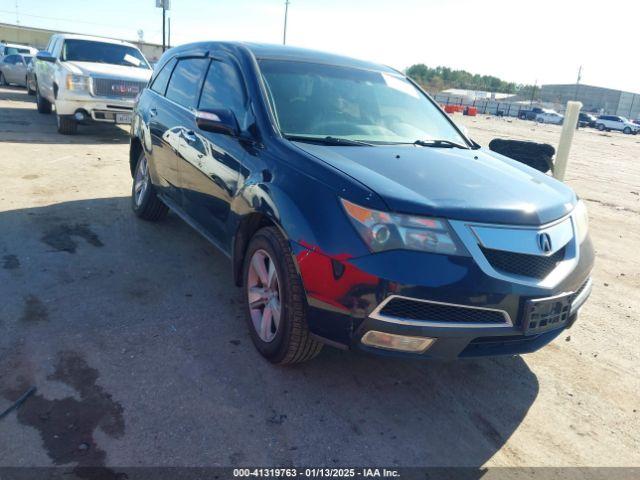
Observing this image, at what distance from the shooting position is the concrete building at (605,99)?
3839 inches

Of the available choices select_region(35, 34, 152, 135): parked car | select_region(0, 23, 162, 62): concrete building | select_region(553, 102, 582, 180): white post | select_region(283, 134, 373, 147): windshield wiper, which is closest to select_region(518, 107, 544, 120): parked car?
select_region(0, 23, 162, 62): concrete building

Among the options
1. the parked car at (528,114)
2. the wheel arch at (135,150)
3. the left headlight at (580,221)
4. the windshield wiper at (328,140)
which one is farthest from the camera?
the parked car at (528,114)

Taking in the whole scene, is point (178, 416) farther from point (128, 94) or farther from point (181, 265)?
point (128, 94)

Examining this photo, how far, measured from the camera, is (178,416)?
2691 millimetres

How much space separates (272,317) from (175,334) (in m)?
0.74

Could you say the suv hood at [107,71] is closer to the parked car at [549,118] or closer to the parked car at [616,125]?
the parked car at [616,125]

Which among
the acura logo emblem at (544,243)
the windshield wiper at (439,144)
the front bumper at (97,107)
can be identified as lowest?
the front bumper at (97,107)

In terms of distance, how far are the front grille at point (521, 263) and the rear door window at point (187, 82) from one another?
2776 mm

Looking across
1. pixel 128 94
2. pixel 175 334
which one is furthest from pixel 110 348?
pixel 128 94

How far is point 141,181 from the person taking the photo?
18.8 ft

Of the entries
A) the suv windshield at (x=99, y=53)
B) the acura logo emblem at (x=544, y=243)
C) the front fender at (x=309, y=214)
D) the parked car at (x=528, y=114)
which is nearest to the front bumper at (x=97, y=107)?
the suv windshield at (x=99, y=53)

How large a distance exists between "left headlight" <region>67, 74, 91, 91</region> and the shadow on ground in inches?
271

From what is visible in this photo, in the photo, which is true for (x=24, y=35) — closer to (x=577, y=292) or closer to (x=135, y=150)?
(x=135, y=150)

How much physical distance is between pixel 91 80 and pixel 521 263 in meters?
9.68
